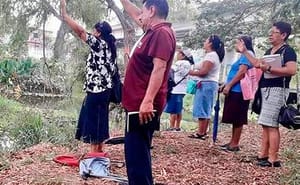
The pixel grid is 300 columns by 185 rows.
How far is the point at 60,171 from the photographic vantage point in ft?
12.1

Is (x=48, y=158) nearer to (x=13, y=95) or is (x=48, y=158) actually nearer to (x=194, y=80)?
(x=194, y=80)

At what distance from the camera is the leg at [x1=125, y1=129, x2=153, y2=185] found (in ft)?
8.82

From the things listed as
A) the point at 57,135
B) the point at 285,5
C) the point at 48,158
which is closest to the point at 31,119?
the point at 57,135

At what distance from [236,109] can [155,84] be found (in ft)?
7.43

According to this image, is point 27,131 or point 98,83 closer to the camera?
point 98,83

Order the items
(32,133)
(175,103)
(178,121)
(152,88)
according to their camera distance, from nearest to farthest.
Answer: (152,88), (32,133), (175,103), (178,121)

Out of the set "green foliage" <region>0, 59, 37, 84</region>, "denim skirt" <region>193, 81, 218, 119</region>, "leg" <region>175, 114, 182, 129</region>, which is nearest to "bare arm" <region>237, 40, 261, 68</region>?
"denim skirt" <region>193, 81, 218, 119</region>

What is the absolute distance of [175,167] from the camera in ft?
13.0

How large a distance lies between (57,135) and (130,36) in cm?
162

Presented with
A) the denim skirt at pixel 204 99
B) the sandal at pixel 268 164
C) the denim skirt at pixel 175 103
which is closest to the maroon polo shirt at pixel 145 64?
the sandal at pixel 268 164

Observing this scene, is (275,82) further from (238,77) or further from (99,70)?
(99,70)

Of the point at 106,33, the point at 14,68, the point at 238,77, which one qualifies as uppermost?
the point at 106,33

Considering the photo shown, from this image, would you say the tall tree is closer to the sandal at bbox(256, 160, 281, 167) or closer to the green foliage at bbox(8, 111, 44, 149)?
the sandal at bbox(256, 160, 281, 167)

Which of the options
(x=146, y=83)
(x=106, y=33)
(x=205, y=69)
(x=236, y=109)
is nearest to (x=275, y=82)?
(x=236, y=109)
